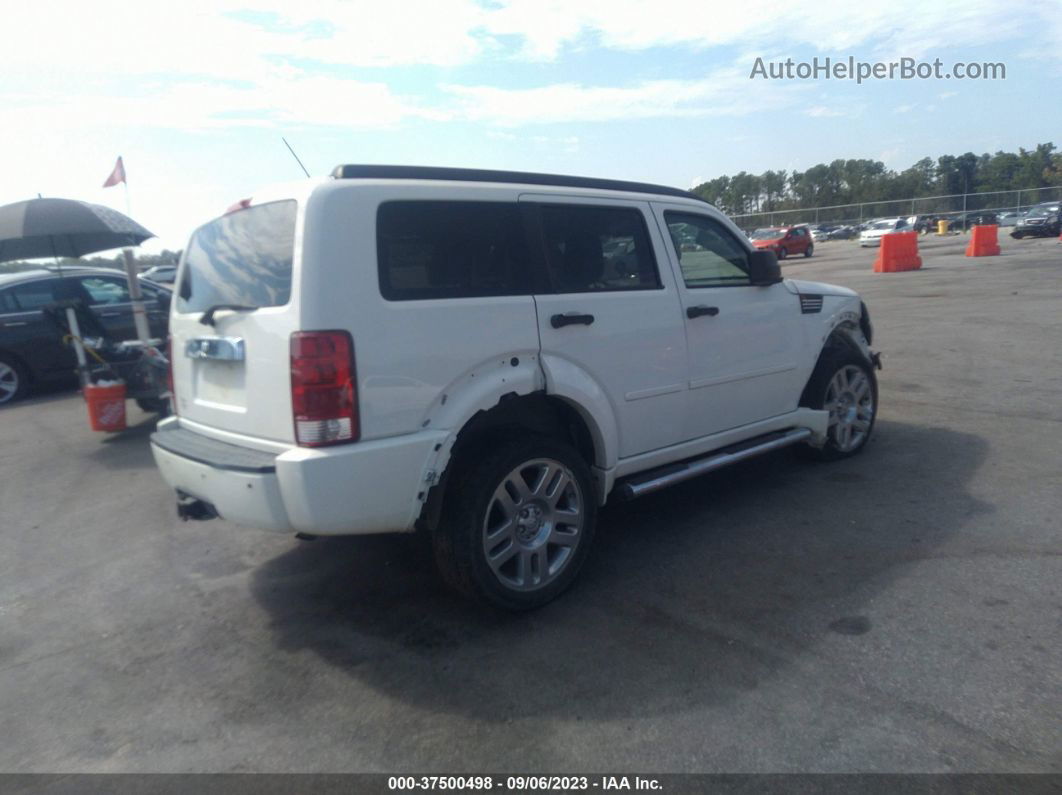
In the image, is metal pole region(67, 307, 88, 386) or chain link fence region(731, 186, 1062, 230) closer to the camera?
metal pole region(67, 307, 88, 386)

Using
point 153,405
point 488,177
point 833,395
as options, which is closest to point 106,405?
point 153,405

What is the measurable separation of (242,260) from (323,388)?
0.97 metres

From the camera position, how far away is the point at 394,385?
343 centimetres

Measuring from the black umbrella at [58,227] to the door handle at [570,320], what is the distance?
21.3ft

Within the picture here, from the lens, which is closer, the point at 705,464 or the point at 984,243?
the point at 705,464

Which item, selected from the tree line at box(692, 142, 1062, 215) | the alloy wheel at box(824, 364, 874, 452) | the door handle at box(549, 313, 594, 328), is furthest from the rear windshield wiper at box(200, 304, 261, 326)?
the tree line at box(692, 142, 1062, 215)

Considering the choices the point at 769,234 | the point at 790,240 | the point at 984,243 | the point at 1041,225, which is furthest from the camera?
the point at 1041,225

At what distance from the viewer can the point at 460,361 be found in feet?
11.9

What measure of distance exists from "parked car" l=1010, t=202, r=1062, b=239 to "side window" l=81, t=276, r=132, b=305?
123 ft

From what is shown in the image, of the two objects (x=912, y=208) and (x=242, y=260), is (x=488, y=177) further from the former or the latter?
(x=912, y=208)

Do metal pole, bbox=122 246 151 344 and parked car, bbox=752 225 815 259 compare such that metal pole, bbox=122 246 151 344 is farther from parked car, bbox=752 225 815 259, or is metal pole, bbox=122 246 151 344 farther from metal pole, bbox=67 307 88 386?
parked car, bbox=752 225 815 259

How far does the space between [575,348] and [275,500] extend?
5.35 feet

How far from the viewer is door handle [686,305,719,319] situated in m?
4.73

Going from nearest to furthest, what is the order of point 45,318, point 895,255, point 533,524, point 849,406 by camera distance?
1. point 533,524
2. point 849,406
3. point 45,318
4. point 895,255
